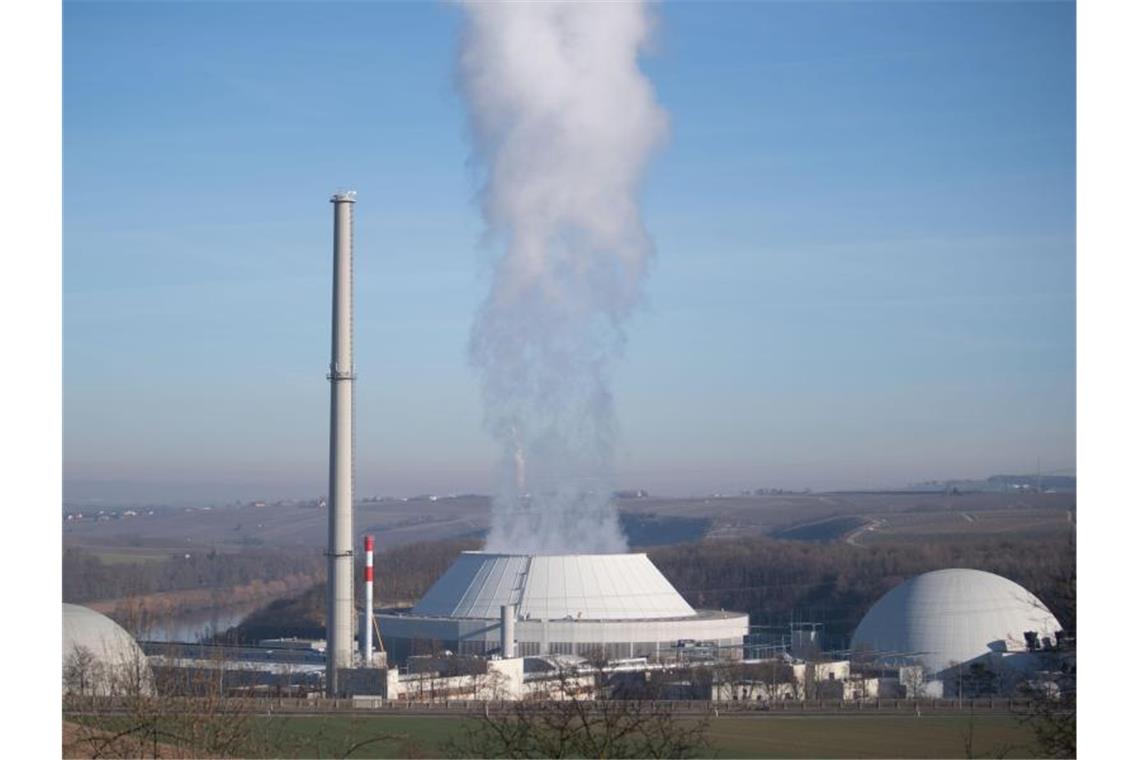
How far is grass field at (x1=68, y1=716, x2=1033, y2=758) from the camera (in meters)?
16.7

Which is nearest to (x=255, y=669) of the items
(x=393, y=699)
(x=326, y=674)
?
(x=326, y=674)

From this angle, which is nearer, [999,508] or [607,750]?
[607,750]

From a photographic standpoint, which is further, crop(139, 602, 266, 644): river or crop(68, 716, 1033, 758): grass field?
crop(139, 602, 266, 644): river

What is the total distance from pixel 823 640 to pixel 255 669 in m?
18.7

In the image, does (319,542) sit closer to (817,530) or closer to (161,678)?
(817,530)

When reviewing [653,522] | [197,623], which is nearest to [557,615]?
[197,623]

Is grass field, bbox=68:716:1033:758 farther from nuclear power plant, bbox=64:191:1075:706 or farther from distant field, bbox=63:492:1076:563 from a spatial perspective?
distant field, bbox=63:492:1076:563

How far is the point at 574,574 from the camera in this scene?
1539 inches

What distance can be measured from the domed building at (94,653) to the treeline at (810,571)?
74.3 ft

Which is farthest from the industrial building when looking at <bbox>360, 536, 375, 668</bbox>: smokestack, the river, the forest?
the river

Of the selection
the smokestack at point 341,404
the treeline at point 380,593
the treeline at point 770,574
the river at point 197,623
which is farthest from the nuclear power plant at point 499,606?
the treeline at point 770,574

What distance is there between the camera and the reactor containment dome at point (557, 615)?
1457 inches

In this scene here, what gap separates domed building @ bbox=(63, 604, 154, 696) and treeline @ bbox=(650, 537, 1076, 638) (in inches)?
892

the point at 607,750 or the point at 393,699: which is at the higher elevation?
the point at 607,750
